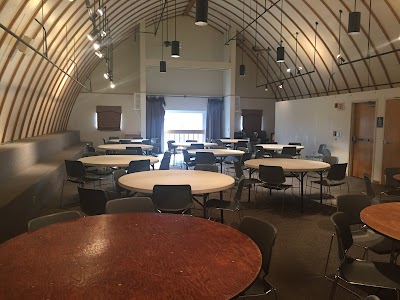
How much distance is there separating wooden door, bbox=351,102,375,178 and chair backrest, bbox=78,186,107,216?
8499 mm

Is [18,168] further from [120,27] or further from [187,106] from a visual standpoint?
[187,106]

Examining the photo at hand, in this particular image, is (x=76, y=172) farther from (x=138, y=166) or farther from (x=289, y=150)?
(x=289, y=150)

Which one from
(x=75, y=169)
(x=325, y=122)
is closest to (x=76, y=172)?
(x=75, y=169)

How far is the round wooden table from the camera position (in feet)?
5.04

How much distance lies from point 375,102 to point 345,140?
1.67 m

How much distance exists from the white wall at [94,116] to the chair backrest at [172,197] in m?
12.5

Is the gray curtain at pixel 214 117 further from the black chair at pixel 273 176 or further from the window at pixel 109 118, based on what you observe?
the black chair at pixel 273 176

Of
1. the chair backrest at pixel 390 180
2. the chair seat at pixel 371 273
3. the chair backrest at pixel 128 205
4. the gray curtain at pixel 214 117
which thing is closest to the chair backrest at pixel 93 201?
the chair backrest at pixel 128 205

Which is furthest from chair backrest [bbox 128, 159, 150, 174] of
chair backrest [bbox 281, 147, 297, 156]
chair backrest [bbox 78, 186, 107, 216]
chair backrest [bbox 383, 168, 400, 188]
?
chair backrest [bbox 281, 147, 297, 156]

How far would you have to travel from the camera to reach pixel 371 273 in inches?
106

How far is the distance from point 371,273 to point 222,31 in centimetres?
1475

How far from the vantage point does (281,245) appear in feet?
15.2

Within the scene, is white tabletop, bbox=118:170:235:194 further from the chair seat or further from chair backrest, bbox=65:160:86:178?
chair backrest, bbox=65:160:86:178

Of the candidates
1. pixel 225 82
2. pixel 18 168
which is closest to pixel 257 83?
pixel 225 82
